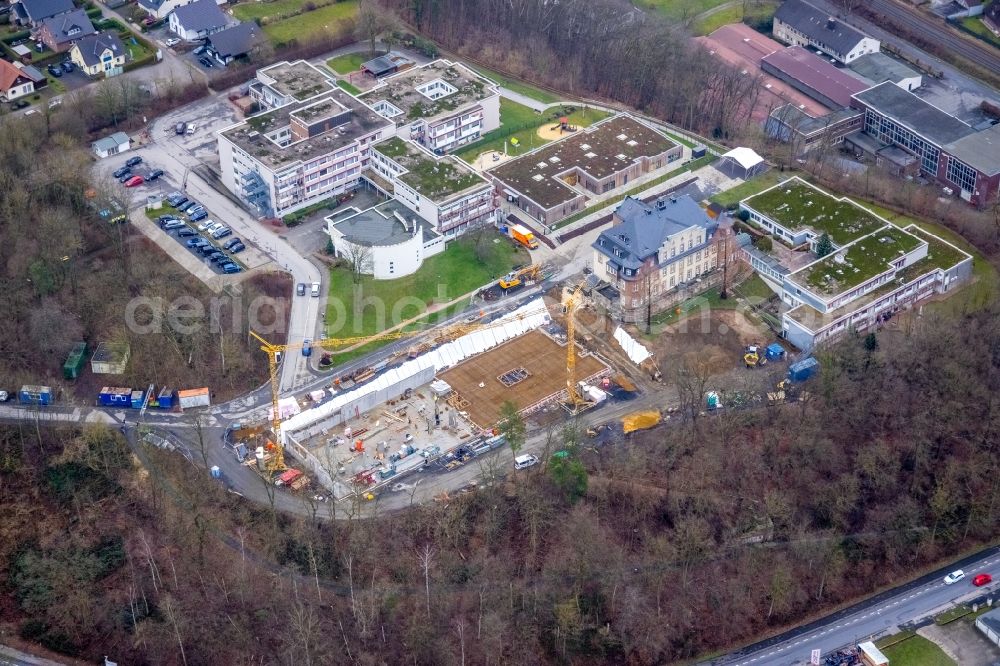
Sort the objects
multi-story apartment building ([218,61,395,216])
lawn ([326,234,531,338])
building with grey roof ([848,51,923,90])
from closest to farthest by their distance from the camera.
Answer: lawn ([326,234,531,338]), multi-story apartment building ([218,61,395,216]), building with grey roof ([848,51,923,90])

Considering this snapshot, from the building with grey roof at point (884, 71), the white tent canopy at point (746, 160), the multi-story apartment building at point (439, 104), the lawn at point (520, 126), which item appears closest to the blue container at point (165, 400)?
the multi-story apartment building at point (439, 104)

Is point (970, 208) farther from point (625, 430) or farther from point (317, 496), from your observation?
point (317, 496)

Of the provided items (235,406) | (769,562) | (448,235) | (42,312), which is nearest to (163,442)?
(235,406)

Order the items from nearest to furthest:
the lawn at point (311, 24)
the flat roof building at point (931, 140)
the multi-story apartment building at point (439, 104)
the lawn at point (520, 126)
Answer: the flat roof building at point (931, 140) → the multi-story apartment building at point (439, 104) → the lawn at point (520, 126) → the lawn at point (311, 24)

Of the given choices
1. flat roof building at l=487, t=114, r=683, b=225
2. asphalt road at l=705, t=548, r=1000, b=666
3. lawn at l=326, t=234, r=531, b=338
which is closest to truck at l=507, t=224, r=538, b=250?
lawn at l=326, t=234, r=531, b=338

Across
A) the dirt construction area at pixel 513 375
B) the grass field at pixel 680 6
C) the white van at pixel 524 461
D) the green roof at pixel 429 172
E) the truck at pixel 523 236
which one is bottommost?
the dirt construction area at pixel 513 375

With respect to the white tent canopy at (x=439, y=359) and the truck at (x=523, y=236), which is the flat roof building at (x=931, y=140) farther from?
the white tent canopy at (x=439, y=359)

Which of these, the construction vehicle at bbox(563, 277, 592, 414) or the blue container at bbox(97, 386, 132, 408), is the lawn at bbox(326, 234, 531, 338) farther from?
the blue container at bbox(97, 386, 132, 408)
